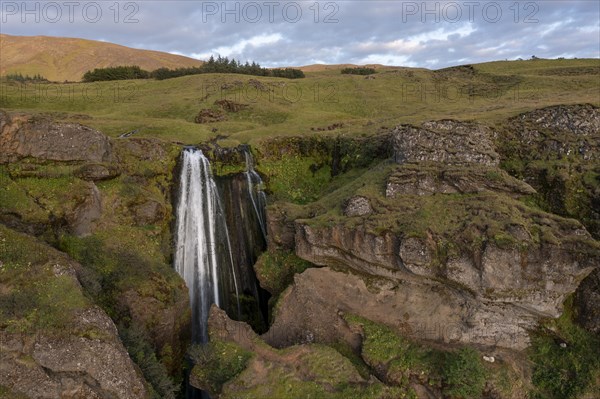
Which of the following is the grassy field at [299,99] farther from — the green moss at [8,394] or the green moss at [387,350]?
the green moss at [8,394]

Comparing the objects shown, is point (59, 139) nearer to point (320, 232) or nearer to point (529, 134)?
point (320, 232)

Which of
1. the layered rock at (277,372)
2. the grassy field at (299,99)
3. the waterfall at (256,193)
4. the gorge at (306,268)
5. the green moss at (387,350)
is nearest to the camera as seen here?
the gorge at (306,268)

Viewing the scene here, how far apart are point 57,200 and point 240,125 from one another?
19.2 m

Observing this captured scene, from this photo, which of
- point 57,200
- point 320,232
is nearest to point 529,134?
point 320,232

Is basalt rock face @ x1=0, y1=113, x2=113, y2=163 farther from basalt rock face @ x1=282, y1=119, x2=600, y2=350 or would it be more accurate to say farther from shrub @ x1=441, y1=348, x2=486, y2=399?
shrub @ x1=441, y1=348, x2=486, y2=399

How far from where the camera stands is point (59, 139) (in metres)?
22.0

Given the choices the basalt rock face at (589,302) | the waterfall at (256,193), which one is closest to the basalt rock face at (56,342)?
the waterfall at (256,193)

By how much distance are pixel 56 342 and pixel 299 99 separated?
41920 millimetres

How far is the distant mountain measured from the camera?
128250mm

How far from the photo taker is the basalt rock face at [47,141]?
21.1 meters

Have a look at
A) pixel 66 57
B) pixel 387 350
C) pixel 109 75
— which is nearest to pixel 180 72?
pixel 109 75

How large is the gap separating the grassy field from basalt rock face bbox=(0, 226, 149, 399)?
59.1 feet

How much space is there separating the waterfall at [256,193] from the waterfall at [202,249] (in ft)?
7.14

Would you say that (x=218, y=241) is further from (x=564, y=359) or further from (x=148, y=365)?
(x=564, y=359)
